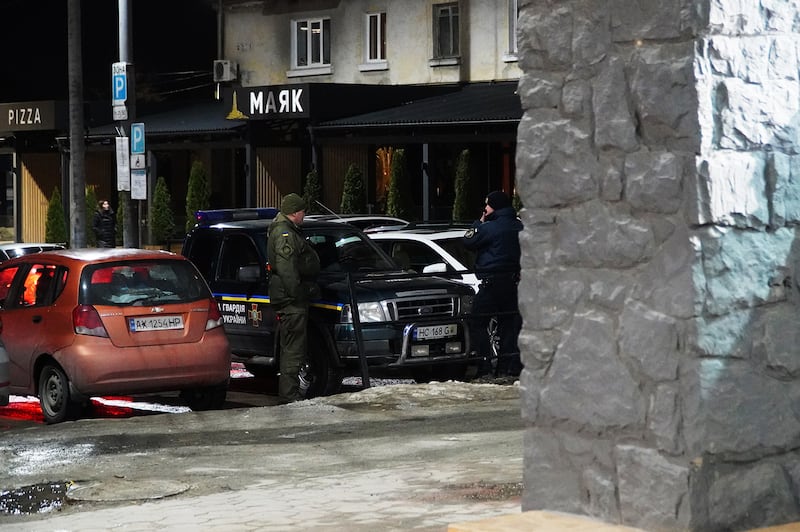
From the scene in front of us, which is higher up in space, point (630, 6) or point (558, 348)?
point (630, 6)

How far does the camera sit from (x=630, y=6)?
17.8 feet

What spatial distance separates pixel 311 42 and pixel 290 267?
2444 cm

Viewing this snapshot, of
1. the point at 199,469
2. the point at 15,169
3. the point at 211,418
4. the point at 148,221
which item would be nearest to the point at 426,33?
the point at 148,221

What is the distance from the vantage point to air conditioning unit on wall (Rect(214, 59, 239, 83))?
39.7 m

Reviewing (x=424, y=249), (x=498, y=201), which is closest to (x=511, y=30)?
(x=424, y=249)

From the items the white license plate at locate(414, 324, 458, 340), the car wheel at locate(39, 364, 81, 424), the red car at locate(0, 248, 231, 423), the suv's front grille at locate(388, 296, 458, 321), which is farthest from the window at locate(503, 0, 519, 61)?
the car wheel at locate(39, 364, 81, 424)

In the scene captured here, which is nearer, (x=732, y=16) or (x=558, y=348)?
(x=732, y=16)

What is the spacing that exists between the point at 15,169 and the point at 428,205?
649 inches

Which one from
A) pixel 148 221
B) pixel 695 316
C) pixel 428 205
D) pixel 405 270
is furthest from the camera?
pixel 148 221

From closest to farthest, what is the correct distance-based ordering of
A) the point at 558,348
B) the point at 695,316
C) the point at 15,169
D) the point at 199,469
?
1. the point at 695,316
2. the point at 558,348
3. the point at 199,469
4. the point at 15,169

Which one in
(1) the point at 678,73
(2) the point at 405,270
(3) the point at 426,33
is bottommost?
(2) the point at 405,270

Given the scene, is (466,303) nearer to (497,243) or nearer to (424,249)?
(497,243)

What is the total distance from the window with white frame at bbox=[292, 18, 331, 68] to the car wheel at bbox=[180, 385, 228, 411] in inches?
955

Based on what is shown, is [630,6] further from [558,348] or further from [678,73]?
[558,348]
